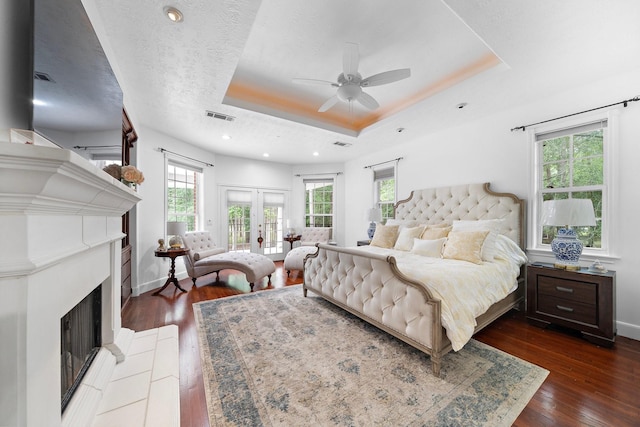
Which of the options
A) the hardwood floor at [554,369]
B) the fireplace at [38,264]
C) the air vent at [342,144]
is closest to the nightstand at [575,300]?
the hardwood floor at [554,369]

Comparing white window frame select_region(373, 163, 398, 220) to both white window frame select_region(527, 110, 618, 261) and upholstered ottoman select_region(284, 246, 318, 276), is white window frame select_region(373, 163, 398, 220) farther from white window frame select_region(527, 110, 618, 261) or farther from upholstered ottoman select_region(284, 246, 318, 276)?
white window frame select_region(527, 110, 618, 261)

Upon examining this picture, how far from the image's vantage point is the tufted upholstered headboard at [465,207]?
3008 mm

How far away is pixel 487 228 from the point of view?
2.92m

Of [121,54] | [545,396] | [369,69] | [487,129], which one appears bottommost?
[545,396]

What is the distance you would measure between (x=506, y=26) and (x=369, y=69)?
1.31 metres

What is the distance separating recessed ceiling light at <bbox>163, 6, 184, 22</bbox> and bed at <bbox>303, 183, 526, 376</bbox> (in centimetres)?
242

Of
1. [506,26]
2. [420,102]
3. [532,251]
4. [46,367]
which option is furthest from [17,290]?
[532,251]

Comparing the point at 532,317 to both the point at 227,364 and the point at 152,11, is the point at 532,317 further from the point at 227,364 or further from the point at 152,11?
the point at 152,11

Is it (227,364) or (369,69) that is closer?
(227,364)

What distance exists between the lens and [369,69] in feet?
9.05

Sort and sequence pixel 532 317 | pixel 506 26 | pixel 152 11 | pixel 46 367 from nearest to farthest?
1. pixel 46 367
2. pixel 152 11
3. pixel 506 26
4. pixel 532 317

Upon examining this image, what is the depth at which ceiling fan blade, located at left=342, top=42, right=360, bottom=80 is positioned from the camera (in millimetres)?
2037

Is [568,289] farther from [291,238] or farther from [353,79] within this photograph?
[291,238]

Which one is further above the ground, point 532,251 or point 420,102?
point 420,102
